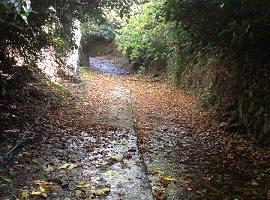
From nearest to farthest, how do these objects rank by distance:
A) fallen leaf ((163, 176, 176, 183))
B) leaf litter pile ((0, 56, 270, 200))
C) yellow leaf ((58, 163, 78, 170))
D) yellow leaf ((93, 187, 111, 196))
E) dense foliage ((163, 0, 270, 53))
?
yellow leaf ((93, 187, 111, 196)) → leaf litter pile ((0, 56, 270, 200)) → fallen leaf ((163, 176, 176, 183)) → yellow leaf ((58, 163, 78, 170)) → dense foliage ((163, 0, 270, 53))

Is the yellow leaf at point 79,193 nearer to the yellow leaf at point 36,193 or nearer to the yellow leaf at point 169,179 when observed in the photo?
the yellow leaf at point 36,193

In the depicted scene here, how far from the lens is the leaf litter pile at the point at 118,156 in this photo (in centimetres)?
556

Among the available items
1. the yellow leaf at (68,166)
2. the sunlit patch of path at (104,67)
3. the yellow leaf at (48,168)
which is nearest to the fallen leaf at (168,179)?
the yellow leaf at (68,166)

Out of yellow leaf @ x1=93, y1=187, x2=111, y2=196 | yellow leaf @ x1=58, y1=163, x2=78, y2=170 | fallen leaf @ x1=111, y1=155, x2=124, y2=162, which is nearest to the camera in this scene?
yellow leaf @ x1=93, y1=187, x2=111, y2=196

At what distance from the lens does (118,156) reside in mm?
6863

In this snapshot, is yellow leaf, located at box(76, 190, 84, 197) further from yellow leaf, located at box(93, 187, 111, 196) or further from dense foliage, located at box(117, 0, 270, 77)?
dense foliage, located at box(117, 0, 270, 77)

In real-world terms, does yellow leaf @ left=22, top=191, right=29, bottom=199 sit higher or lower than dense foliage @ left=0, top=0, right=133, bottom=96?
lower

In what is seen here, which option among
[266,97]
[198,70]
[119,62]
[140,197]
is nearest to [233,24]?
[266,97]

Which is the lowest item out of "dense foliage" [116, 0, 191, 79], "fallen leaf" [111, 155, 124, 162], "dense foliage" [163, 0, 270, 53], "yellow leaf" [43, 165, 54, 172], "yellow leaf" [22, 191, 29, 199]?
"yellow leaf" [22, 191, 29, 199]

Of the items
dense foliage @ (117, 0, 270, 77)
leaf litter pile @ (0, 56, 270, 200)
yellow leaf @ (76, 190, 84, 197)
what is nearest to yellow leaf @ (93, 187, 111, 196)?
leaf litter pile @ (0, 56, 270, 200)

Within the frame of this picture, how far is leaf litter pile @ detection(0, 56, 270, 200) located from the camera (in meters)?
5.56

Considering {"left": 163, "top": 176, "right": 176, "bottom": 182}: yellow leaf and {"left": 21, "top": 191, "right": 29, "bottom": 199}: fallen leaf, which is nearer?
{"left": 21, "top": 191, "right": 29, "bottom": 199}: fallen leaf

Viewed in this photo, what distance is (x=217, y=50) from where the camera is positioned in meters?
11.2

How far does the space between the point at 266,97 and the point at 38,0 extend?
5080mm
